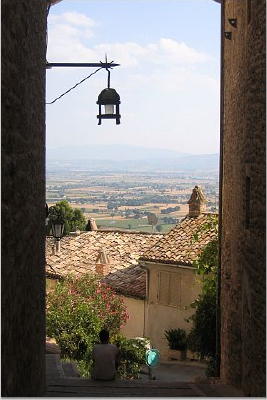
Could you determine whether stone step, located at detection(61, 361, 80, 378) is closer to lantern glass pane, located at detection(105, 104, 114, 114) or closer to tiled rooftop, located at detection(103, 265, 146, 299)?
lantern glass pane, located at detection(105, 104, 114, 114)

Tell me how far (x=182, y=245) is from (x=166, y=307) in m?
2.14

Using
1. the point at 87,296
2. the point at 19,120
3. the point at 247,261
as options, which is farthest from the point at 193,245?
the point at 19,120

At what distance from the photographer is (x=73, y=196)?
121 meters

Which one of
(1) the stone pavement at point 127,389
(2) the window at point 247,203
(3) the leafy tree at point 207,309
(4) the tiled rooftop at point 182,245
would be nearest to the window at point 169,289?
(4) the tiled rooftop at point 182,245

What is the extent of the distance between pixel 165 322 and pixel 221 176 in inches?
532

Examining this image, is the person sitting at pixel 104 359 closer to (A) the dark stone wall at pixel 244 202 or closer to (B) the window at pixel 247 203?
(A) the dark stone wall at pixel 244 202

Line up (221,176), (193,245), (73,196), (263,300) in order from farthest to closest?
(73,196) → (193,245) → (221,176) → (263,300)

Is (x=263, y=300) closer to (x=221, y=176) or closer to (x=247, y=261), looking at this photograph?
(x=247, y=261)

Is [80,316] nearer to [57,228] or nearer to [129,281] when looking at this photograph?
[57,228]

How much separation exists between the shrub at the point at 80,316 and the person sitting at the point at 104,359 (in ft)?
20.9

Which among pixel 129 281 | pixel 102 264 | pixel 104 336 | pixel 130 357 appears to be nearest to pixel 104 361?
pixel 104 336

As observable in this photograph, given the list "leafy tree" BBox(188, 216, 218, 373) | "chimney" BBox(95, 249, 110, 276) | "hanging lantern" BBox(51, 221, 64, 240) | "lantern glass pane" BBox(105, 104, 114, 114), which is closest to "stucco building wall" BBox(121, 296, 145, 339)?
"chimney" BBox(95, 249, 110, 276)

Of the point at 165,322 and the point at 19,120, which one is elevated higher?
the point at 19,120

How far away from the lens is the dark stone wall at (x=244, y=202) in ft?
30.1
